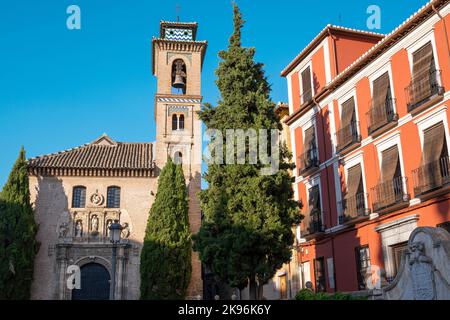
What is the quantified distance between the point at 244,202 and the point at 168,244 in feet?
38.7

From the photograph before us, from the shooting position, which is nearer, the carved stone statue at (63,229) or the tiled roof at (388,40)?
the tiled roof at (388,40)

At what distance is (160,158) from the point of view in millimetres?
30453

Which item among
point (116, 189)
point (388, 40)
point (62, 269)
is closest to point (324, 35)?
point (388, 40)

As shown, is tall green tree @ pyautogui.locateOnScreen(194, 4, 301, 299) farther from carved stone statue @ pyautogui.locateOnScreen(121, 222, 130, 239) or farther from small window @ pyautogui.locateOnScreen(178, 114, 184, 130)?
small window @ pyautogui.locateOnScreen(178, 114, 184, 130)

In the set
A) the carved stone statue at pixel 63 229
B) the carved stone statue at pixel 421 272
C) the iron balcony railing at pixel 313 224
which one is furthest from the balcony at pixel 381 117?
the carved stone statue at pixel 63 229

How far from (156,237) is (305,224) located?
874 centimetres

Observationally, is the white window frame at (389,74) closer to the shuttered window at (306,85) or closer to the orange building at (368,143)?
the orange building at (368,143)

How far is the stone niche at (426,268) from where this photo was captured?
31.6ft

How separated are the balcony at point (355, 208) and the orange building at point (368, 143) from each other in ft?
0.13

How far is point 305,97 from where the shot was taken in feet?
75.2

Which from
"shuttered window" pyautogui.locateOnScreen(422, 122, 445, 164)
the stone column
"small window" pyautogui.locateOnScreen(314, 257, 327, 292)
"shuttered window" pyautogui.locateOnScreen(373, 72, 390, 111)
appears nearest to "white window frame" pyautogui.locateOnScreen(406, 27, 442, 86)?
"shuttered window" pyautogui.locateOnScreen(373, 72, 390, 111)

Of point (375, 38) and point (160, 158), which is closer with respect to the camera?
point (375, 38)
